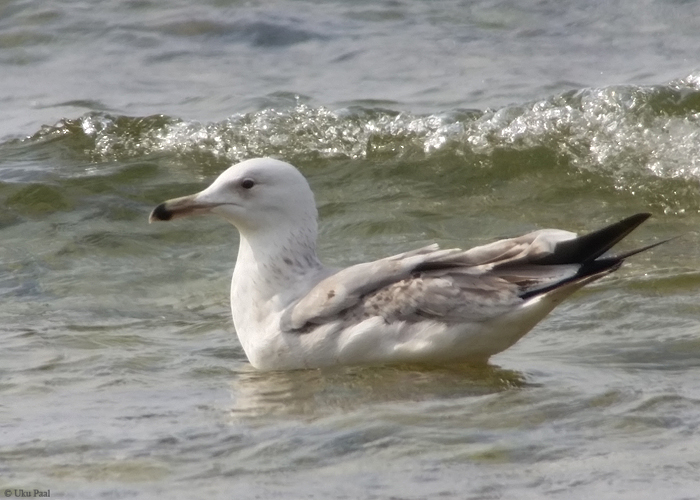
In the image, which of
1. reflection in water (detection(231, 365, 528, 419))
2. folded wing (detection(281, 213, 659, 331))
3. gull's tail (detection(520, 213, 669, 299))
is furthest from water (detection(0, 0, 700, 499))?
gull's tail (detection(520, 213, 669, 299))

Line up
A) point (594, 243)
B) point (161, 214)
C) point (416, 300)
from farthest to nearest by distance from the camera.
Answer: point (161, 214)
point (416, 300)
point (594, 243)

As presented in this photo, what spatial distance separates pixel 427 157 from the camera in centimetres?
885

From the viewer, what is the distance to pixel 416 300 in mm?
4984

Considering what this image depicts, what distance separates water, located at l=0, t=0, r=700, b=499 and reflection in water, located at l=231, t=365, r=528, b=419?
0.02 metres

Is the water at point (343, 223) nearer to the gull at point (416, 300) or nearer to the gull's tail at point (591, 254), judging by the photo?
the gull at point (416, 300)

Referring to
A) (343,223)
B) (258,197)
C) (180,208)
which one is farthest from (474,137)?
(180,208)

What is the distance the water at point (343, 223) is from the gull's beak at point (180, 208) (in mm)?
594

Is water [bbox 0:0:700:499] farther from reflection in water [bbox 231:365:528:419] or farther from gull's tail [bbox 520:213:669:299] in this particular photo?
gull's tail [bbox 520:213:669:299]

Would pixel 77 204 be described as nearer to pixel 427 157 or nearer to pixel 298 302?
pixel 427 157

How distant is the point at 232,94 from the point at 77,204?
2.32 metres

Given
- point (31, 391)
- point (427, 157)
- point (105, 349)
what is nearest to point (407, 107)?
point (427, 157)

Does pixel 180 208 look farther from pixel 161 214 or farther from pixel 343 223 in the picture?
pixel 343 223

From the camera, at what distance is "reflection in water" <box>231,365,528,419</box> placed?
15.0 feet

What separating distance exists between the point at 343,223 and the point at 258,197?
2327mm
